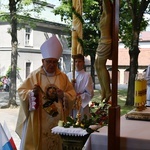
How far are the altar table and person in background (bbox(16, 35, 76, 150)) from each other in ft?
4.57

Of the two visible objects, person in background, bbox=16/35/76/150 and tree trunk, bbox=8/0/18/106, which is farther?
tree trunk, bbox=8/0/18/106

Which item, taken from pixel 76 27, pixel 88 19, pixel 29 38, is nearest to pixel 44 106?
pixel 76 27

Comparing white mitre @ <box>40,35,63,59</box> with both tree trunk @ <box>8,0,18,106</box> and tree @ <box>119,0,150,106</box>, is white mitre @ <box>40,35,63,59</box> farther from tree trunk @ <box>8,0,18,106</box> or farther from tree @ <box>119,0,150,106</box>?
tree @ <box>119,0,150,106</box>

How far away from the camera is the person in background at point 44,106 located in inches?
102

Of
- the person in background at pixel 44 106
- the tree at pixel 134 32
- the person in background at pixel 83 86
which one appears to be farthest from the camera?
the tree at pixel 134 32

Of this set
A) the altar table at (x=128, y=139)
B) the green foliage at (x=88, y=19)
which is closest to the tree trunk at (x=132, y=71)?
the green foliage at (x=88, y=19)

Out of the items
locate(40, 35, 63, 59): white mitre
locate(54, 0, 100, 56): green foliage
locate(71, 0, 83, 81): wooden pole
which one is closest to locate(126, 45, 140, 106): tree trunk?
locate(54, 0, 100, 56): green foliage

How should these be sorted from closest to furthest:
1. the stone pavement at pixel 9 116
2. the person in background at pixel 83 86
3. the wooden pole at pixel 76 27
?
the wooden pole at pixel 76 27 < the person in background at pixel 83 86 < the stone pavement at pixel 9 116

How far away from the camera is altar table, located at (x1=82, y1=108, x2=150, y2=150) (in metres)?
1.07

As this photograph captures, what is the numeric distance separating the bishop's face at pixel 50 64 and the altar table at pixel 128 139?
144cm

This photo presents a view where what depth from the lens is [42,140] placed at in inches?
103

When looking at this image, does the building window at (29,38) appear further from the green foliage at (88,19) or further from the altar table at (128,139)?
the altar table at (128,139)

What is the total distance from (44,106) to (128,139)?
159 cm

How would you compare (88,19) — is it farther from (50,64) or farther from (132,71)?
(50,64)
